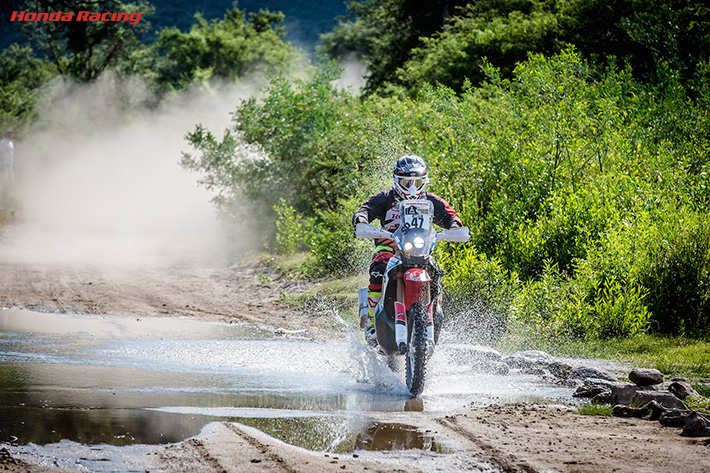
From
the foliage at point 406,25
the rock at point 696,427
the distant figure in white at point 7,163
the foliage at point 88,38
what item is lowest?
the rock at point 696,427

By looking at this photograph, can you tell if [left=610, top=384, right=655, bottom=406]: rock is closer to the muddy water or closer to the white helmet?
the muddy water

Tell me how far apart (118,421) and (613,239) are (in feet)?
28.2

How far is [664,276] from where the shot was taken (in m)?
12.0

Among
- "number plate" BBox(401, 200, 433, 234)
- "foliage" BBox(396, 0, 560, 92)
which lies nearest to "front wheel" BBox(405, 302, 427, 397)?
"number plate" BBox(401, 200, 433, 234)

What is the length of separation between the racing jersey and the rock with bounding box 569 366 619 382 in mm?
→ 2045

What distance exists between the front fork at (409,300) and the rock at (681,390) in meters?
2.31

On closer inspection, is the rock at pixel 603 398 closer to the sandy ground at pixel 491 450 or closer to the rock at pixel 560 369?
the sandy ground at pixel 491 450

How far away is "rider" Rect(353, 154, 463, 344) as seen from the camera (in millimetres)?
8242

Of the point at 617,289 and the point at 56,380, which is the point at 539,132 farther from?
the point at 56,380

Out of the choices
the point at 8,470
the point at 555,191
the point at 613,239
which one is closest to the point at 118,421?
the point at 8,470

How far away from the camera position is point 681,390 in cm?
767

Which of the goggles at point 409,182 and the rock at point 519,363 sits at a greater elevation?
the goggles at point 409,182

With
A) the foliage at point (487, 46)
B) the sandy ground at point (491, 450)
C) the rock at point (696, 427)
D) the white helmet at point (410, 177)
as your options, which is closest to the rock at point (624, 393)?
the sandy ground at point (491, 450)

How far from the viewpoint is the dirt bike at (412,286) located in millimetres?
7635
